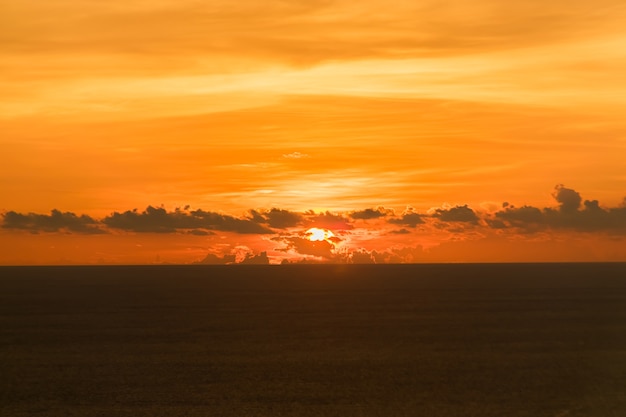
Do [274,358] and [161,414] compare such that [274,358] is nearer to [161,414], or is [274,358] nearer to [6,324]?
[161,414]

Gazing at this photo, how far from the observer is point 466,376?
5794 centimetres

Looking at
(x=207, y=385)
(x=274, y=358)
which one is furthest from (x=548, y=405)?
(x=274, y=358)

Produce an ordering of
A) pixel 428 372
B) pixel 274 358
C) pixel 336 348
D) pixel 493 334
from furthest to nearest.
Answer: pixel 493 334 < pixel 336 348 < pixel 274 358 < pixel 428 372

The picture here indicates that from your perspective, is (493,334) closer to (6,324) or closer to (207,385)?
(207,385)

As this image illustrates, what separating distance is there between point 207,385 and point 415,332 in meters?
37.7

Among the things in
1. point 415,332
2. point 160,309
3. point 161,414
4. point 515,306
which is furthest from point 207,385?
point 515,306

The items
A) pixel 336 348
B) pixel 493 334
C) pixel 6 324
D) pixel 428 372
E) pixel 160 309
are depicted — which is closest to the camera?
pixel 428 372

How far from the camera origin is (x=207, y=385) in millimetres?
54688

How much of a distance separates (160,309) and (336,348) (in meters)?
58.8

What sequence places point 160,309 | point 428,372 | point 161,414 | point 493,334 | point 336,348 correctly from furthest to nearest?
point 160,309 < point 493,334 < point 336,348 < point 428,372 < point 161,414

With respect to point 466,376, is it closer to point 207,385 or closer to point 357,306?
point 207,385

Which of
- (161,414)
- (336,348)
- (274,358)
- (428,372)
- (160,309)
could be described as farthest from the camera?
(160,309)

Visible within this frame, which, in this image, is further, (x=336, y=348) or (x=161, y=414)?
(x=336, y=348)

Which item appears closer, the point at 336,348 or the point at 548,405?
the point at 548,405
